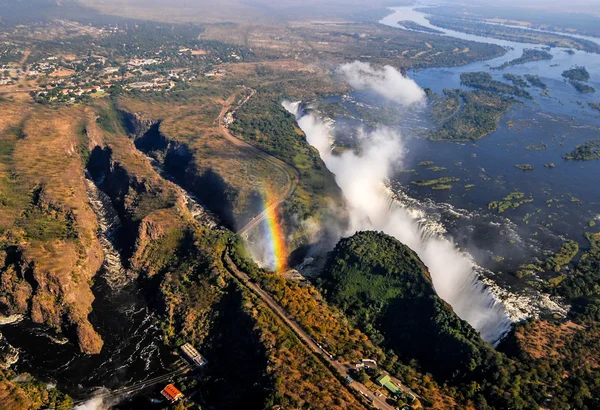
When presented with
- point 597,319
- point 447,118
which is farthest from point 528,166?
point 597,319

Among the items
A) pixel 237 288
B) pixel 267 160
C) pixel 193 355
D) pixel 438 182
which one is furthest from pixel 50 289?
pixel 438 182

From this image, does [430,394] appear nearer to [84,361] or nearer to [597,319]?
[597,319]

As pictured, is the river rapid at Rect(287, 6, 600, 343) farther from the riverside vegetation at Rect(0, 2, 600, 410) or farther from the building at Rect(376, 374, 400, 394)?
the building at Rect(376, 374, 400, 394)

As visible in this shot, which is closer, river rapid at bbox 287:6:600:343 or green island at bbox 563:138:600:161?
river rapid at bbox 287:6:600:343

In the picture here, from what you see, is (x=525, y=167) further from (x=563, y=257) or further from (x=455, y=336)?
(x=455, y=336)

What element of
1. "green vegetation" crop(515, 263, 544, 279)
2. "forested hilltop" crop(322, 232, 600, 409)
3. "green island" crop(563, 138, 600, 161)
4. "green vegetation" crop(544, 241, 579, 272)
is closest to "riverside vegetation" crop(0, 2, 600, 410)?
"forested hilltop" crop(322, 232, 600, 409)

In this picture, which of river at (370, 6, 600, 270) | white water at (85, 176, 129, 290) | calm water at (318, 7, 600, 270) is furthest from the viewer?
calm water at (318, 7, 600, 270)

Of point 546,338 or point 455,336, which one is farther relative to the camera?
point 546,338
